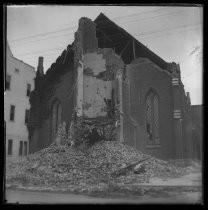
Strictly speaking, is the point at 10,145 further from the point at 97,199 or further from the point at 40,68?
the point at 97,199

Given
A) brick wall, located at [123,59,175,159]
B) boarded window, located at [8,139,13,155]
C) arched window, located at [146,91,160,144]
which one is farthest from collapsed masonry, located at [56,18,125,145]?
boarded window, located at [8,139,13,155]

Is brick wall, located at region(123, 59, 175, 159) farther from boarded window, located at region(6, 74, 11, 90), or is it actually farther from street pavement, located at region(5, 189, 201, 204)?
boarded window, located at region(6, 74, 11, 90)

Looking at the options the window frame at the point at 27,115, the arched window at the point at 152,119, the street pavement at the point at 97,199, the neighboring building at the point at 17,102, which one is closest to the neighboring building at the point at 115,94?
the arched window at the point at 152,119

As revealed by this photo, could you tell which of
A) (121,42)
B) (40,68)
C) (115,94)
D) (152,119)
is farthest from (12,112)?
(121,42)

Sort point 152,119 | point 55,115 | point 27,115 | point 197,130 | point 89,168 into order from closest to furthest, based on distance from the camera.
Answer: point 197,130
point 89,168
point 152,119
point 27,115
point 55,115

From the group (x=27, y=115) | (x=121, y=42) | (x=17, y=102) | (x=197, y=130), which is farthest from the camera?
(x=121, y=42)

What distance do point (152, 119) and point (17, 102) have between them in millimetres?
5602

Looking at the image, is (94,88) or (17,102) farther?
(94,88)

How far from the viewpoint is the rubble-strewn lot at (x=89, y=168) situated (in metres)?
11.6

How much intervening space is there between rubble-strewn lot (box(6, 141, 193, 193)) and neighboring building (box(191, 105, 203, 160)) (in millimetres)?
869

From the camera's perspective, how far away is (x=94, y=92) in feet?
45.4

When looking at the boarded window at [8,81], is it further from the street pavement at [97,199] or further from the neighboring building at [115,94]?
the street pavement at [97,199]

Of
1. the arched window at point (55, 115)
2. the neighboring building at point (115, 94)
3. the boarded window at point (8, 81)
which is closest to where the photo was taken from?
the boarded window at point (8, 81)

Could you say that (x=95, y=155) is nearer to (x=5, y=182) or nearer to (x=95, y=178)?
(x=95, y=178)
